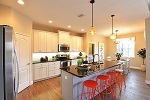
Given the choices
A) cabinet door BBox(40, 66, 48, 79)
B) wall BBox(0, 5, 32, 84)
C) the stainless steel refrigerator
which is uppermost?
wall BBox(0, 5, 32, 84)

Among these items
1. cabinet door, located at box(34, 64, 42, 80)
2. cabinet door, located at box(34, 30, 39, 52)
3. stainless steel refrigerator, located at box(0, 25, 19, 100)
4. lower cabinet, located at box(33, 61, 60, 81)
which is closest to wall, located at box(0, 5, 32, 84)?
cabinet door, located at box(34, 30, 39, 52)

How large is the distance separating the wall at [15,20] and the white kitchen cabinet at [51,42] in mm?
1212

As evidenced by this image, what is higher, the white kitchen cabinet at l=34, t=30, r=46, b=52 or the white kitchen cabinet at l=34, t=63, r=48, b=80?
the white kitchen cabinet at l=34, t=30, r=46, b=52

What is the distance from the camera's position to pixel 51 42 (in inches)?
198

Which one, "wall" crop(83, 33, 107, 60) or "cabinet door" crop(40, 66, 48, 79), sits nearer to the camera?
"cabinet door" crop(40, 66, 48, 79)

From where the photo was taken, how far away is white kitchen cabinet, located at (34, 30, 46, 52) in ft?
14.5

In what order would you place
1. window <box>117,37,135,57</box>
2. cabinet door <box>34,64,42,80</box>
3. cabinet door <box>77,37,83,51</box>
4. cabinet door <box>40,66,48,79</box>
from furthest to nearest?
1. window <box>117,37,135,57</box>
2. cabinet door <box>77,37,83,51</box>
3. cabinet door <box>40,66,48,79</box>
4. cabinet door <box>34,64,42,80</box>

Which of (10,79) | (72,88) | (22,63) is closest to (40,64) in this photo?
(22,63)

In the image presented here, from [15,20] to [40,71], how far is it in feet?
8.05

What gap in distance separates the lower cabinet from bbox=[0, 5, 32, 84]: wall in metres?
1.59

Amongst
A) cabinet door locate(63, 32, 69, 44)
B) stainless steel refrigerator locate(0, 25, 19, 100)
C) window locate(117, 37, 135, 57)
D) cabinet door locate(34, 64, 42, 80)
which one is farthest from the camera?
window locate(117, 37, 135, 57)

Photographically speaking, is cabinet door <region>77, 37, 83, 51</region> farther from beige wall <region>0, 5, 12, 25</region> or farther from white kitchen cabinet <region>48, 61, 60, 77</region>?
beige wall <region>0, 5, 12, 25</region>

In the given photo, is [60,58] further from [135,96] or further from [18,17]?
[135,96]

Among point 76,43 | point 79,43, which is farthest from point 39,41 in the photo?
point 79,43
